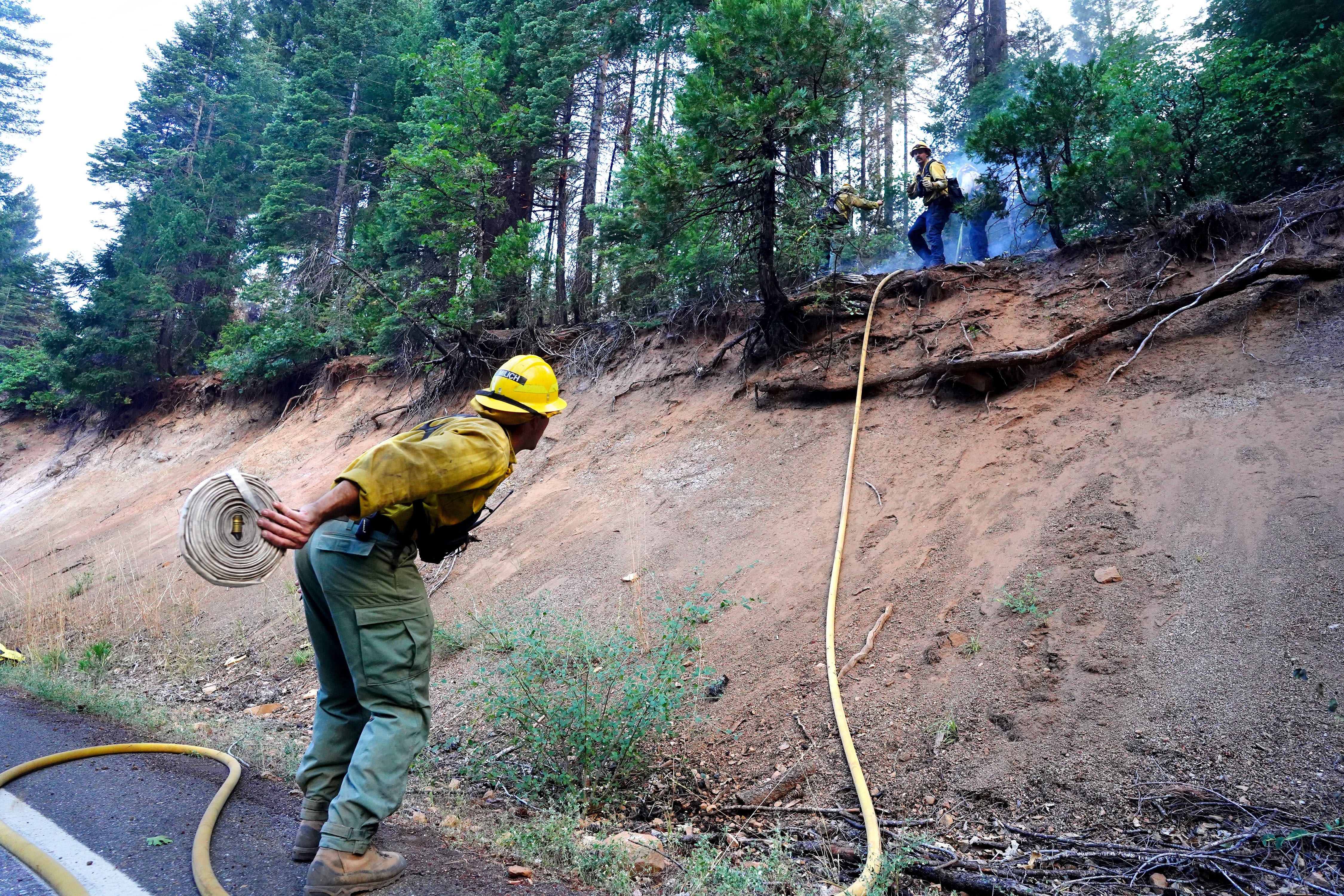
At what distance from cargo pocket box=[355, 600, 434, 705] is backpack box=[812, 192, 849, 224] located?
6.46m

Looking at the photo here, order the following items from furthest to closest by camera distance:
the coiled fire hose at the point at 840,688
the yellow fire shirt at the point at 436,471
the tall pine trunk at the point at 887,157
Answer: the tall pine trunk at the point at 887,157 < the coiled fire hose at the point at 840,688 < the yellow fire shirt at the point at 436,471

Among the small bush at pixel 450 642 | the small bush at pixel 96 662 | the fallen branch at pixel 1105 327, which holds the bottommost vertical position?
the small bush at pixel 96 662

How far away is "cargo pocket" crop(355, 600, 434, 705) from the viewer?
2.74m

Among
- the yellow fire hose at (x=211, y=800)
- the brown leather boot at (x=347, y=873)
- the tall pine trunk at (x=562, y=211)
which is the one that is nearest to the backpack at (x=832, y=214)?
the yellow fire hose at (x=211, y=800)

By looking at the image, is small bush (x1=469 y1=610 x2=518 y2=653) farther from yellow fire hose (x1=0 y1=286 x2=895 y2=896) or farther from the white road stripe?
the white road stripe

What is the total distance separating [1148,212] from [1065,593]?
4.75 meters

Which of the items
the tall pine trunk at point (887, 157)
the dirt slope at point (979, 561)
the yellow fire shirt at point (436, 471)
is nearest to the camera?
the yellow fire shirt at point (436, 471)

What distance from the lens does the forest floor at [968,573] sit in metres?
3.44

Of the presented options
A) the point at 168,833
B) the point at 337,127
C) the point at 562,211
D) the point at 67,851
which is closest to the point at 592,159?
the point at 562,211

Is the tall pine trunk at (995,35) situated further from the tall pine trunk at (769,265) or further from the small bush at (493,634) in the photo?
the small bush at (493,634)

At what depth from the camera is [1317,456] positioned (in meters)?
4.73

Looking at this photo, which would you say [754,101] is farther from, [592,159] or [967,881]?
[592,159]

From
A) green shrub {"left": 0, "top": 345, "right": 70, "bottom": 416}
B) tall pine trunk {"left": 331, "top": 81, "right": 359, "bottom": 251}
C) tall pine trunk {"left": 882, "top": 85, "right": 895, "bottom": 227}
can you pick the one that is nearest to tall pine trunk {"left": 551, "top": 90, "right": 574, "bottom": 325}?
tall pine trunk {"left": 882, "top": 85, "right": 895, "bottom": 227}

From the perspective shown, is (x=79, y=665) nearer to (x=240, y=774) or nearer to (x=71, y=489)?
(x=240, y=774)
